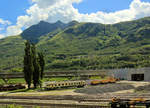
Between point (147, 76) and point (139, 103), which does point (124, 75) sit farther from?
point (139, 103)

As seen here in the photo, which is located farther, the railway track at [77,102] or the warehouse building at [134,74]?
the warehouse building at [134,74]

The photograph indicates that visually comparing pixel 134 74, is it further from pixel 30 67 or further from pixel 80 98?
pixel 80 98

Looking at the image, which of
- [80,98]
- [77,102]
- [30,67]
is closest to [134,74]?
[30,67]

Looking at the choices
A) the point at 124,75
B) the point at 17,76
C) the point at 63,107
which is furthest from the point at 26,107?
the point at 17,76

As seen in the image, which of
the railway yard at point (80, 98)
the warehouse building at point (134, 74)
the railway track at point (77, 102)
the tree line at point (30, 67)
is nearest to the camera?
the railway track at point (77, 102)

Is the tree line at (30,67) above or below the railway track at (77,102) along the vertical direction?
above

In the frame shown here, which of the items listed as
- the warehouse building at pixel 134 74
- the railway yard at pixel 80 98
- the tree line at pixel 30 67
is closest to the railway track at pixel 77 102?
the railway yard at pixel 80 98

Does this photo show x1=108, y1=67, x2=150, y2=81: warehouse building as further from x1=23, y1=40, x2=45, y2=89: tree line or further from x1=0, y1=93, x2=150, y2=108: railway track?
x1=0, y1=93, x2=150, y2=108: railway track

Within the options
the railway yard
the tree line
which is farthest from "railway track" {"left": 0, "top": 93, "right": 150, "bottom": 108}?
the tree line

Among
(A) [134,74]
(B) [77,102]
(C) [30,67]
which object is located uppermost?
(C) [30,67]

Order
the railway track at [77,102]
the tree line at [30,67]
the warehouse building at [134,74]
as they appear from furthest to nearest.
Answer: the warehouse building at [134,74], the tree line at [30,67], the railway track at [77,102]

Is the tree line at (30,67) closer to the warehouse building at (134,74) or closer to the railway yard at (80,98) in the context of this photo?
the railway yard at (80,98)

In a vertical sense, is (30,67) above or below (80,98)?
above

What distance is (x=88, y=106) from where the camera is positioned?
26750 mm
